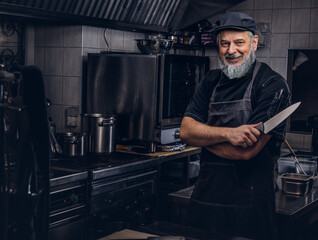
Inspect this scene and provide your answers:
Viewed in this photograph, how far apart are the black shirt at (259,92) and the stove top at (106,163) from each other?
1.14 meters

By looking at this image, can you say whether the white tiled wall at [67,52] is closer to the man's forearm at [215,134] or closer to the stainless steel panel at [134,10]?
the stainless steel panel at [134,10]

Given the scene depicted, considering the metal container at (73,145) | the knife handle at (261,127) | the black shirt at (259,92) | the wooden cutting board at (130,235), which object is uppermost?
the black shirt at (259,92)

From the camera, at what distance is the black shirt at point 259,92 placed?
2172 mm

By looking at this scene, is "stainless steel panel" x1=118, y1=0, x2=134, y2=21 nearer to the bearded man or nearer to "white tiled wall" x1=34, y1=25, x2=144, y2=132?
"white tiled wall" x1=34, y1=25, x2=144, y2=132

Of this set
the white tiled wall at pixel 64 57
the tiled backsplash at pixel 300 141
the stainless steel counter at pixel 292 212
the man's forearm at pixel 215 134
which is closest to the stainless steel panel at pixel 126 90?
the white tiled wall at pixel 64 57

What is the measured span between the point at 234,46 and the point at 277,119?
0.41 meters

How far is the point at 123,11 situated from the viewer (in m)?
4.43

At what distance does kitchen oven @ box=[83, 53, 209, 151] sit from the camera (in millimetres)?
4051

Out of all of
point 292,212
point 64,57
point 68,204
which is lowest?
point 68,204

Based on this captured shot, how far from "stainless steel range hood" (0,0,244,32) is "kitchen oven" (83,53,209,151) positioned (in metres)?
0.36

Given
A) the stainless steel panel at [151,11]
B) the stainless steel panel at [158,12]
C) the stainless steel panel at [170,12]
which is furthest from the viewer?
the stainless steel panel at [170,12]

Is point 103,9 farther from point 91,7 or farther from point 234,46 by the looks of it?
point 234,46

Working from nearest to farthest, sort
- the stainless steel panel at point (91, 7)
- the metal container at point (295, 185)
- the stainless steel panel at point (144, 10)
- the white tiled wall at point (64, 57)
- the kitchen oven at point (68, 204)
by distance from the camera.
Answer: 1. the metal container at point (295, 185)
2. the kitchen oven at point (68, 204)
3. the stainless steel panel at point (91, 7)
4. the white tiled wall at point (64, 57)
5. the stainless steel panel at point (144, 10)

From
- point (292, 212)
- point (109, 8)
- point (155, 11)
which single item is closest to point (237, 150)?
point (292, 212)
